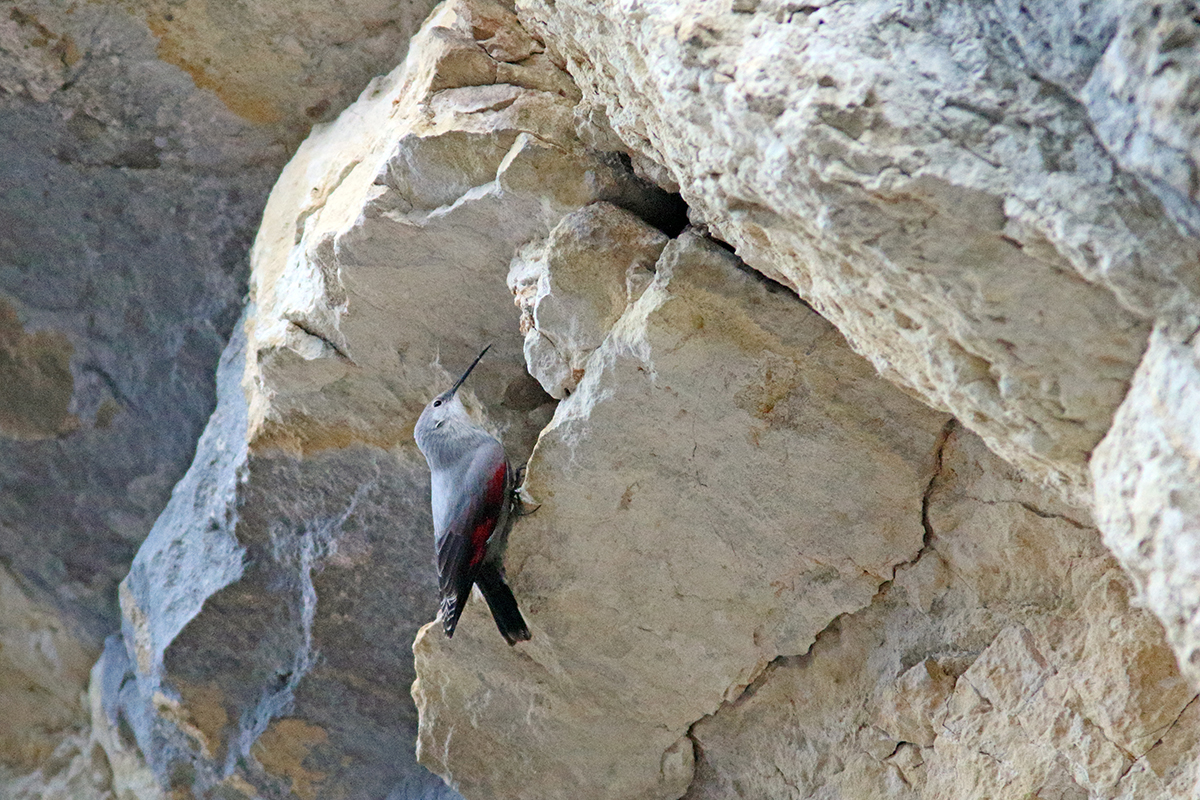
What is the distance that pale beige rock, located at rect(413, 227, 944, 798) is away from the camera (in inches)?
84.6

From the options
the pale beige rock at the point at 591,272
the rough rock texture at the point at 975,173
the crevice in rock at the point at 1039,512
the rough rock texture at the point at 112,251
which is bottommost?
the rough rock texture at the point at 112,251

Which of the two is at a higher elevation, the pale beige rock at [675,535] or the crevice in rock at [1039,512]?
the crevice in rock at [1039,512]

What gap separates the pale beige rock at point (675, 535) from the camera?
2148 millimetres

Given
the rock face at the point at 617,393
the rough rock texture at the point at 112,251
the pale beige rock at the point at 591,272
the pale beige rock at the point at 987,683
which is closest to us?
the rock face at the point at 617,393

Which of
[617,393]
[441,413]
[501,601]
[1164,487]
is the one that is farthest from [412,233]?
[1164,487]

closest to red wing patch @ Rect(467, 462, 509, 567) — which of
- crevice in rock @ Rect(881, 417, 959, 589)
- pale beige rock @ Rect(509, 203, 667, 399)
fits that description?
pale beige rock @ Rect(509, 203, 667, 399)

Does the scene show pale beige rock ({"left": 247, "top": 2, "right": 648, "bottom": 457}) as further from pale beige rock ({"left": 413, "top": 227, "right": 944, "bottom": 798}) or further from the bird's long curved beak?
pale beige rock ({"left": 413, "top": 227, "right": 944, "bottom": 798})

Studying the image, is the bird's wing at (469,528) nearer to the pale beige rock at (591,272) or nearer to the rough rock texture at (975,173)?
the pale beige rock at (591,272)

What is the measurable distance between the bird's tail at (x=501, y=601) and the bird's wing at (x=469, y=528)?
4 cm

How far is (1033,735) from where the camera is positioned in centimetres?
205

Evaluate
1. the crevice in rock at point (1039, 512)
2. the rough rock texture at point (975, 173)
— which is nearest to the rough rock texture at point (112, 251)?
the rough rock texture at point (975, 173)

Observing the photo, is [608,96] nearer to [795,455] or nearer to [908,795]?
[795,455]

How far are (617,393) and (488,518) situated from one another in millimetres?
509

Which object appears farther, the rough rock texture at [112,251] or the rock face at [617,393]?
the rough rock texture at [112,251]
